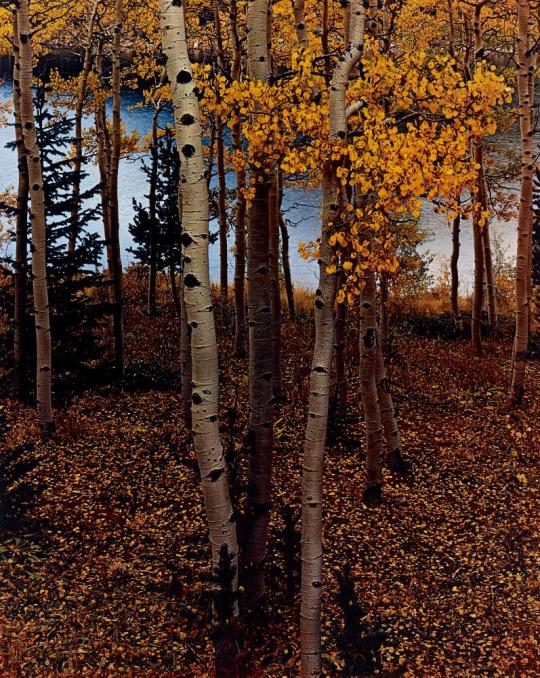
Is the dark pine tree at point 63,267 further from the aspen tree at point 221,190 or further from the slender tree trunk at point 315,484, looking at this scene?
the slender tree trunk at point 315,484

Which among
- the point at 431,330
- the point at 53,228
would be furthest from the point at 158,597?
the point at 431,330

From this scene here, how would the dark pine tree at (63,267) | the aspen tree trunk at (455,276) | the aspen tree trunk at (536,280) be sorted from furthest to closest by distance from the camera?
the aspen tree trunk at (455,276) → the aspen tree trunk at (536,280) → the dark pine tree at (63,267)

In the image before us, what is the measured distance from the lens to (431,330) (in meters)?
14.3

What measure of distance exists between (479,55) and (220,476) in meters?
8.38

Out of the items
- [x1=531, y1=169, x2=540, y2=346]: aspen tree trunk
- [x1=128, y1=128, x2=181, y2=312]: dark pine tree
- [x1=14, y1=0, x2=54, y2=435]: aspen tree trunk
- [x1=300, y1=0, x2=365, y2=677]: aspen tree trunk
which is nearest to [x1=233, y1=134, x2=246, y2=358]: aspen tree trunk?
[x1=128, y1=128, x2=181, y2=312]: dark pine tree

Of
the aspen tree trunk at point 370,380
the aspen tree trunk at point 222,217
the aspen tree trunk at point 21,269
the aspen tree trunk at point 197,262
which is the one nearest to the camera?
the aspen tree trunk at point 197,262

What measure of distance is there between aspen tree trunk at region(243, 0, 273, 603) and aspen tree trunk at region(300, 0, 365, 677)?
69 centimetres

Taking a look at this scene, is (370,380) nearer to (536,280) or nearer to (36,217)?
(36,217)

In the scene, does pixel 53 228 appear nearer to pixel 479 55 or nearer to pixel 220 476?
pixel 220 476

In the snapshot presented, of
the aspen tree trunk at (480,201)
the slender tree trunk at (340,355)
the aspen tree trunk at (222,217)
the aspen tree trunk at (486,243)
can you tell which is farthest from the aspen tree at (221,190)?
the aspen tree trunk at (486,243)

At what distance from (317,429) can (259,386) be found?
0.82 metres

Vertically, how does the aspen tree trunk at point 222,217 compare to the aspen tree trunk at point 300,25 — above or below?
below

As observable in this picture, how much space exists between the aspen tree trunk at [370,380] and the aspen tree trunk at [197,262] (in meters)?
2.79

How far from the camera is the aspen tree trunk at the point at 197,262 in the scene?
3.71 m
